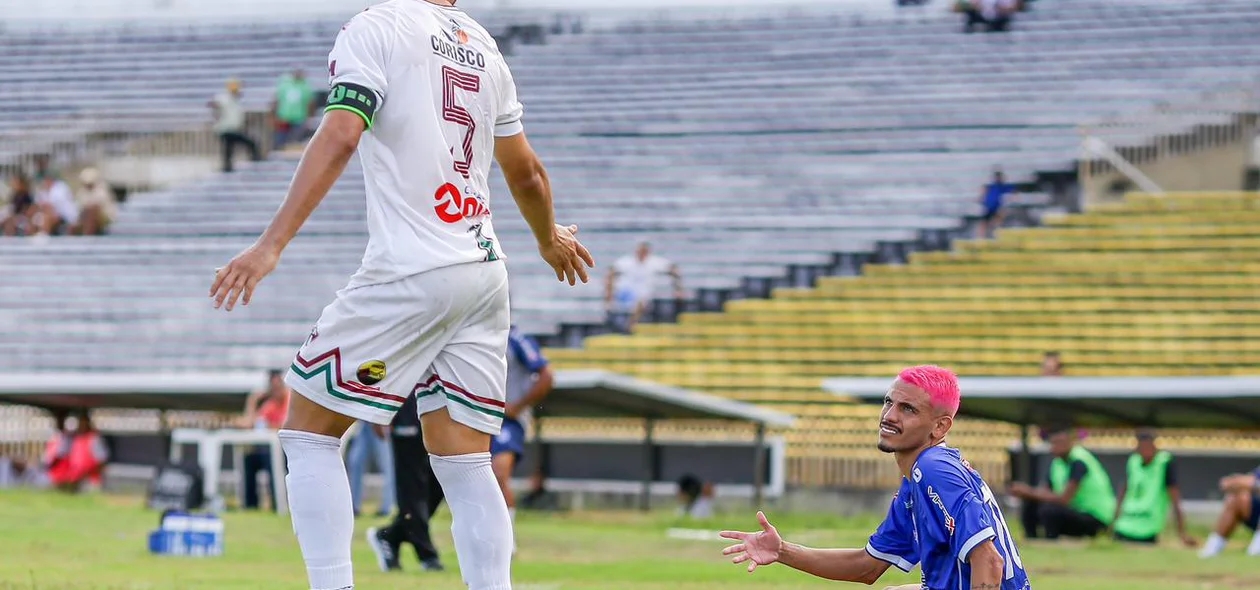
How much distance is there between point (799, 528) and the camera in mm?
17328

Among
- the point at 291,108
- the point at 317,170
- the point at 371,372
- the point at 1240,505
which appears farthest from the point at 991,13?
the point at 317,170

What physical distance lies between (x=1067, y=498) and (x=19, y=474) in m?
13.8

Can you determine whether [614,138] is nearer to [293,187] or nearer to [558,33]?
[558,33]

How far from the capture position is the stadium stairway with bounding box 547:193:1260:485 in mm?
21344

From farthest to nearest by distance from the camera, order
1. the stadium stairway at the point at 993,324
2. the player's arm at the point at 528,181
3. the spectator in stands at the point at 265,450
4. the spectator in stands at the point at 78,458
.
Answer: the spectator in stands at the point at 78,458 → the stadium stairway at the point at 993,324 → the spectator in stands at the point at 265,450 → the player's arm at the point at 528,181

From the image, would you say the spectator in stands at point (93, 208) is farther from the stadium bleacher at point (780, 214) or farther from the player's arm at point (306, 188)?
the player's arm at point (306, 188)

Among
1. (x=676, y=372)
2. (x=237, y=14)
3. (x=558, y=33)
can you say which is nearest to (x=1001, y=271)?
(x=676, y=372)

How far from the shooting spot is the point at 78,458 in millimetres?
22469

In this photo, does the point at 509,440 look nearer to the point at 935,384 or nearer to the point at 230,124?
the point at 935,384

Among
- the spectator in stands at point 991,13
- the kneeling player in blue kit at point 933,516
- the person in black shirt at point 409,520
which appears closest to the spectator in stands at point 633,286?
the spectator in stands at point 991,13

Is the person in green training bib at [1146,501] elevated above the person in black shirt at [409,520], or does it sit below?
below

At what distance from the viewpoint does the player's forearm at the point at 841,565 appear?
5.96 meters

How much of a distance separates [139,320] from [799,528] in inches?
545

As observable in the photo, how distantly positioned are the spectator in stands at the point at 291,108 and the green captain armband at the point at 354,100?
3052 centimetres
